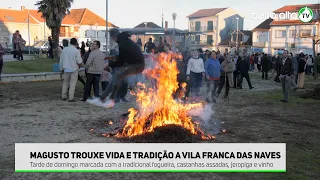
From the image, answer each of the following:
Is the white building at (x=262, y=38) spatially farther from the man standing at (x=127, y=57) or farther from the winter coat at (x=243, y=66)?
the man standing at (x=127, y=57)

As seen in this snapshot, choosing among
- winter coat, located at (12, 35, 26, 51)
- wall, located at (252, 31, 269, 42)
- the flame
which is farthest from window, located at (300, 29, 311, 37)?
the flame

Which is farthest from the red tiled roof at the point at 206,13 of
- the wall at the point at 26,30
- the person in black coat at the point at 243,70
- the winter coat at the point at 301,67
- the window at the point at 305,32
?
the person in black coat at the point at 243,70

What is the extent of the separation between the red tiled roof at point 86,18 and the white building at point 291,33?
33047 mm

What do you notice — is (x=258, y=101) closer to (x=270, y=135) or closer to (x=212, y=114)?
(x=212, y=114)

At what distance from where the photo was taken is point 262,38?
210 feet

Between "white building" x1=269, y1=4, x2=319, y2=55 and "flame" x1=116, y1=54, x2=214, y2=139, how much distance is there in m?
52.7

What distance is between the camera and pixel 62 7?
3186 centimetres

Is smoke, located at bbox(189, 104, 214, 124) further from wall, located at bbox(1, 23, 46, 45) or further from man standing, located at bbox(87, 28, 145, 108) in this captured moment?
wall, located at bbox(1, 23, 46, 45)

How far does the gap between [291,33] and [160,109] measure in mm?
57097

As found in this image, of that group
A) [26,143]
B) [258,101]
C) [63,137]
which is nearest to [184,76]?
[258,101]

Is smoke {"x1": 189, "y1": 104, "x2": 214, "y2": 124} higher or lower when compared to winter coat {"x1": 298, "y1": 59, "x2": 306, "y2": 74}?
lower

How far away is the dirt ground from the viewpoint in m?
5.05

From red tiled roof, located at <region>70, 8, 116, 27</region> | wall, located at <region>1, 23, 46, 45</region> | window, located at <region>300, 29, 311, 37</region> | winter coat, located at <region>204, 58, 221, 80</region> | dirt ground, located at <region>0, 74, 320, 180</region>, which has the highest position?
red tiled roof, located at <region>70, 8, 116, 27</region>

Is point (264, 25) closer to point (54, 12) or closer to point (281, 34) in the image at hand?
point (281, 34)
